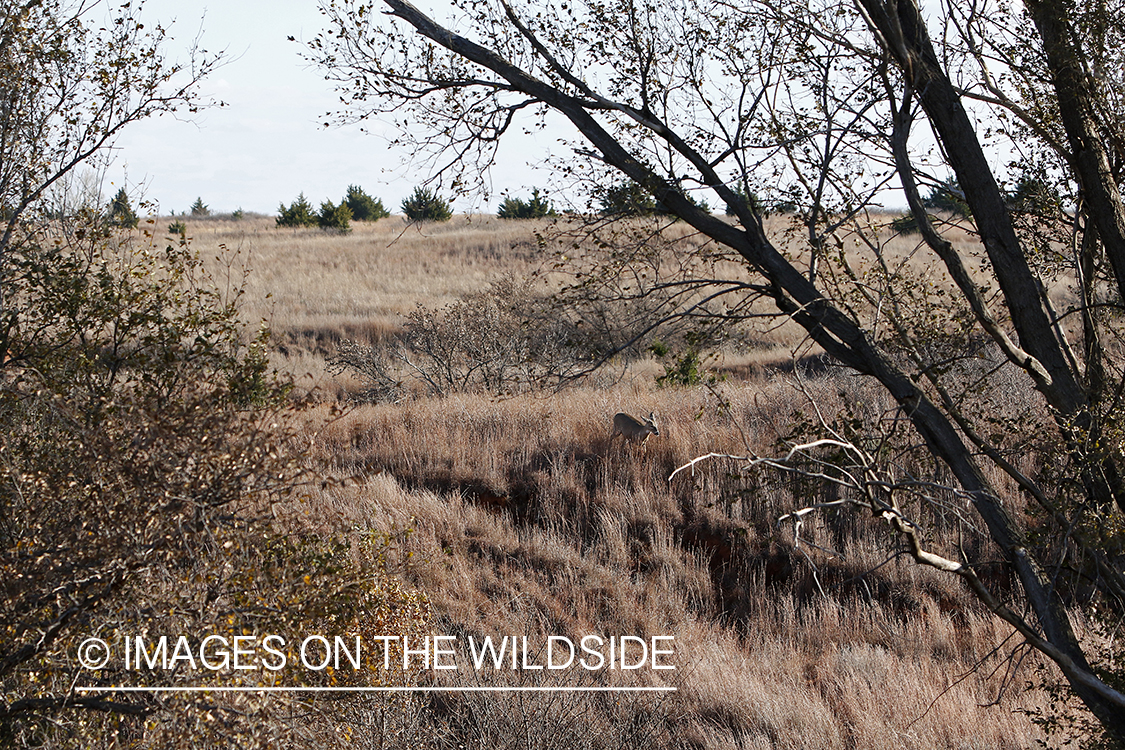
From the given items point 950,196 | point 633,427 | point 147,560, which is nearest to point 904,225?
point 950,196

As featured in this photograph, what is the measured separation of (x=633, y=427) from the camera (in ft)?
34.4

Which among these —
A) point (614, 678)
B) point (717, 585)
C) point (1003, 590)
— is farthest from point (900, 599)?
point (614, 678)

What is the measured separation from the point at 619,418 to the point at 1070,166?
5.91 metres

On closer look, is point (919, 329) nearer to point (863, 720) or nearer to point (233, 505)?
point (863, 720)

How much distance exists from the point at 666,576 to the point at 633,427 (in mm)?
2244

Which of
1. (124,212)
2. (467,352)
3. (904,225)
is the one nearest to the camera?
(904,225)

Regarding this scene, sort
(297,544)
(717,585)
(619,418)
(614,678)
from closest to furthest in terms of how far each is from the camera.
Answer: (297,544)
(614,678)
(717,585)
(619,418)

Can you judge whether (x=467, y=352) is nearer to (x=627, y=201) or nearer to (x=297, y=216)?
(x=627, y=201)

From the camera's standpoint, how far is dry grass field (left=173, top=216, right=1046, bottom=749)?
231 inches

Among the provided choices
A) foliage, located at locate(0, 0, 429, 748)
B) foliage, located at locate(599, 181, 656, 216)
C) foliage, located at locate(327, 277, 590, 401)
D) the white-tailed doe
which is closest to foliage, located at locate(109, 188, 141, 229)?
foliage, located at locate(0, 0, 429, 748)

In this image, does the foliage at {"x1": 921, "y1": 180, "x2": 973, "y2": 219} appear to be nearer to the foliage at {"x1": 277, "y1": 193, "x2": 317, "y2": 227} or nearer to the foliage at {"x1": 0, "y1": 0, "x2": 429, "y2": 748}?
the foliage at {"x1": 0, "y1": 0, "x2": 429, "y2": 748}

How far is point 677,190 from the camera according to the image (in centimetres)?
589

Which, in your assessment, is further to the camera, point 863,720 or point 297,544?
point 863,720

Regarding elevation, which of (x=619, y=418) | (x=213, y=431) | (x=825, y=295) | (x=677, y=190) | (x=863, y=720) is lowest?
(x=863, y=720)
